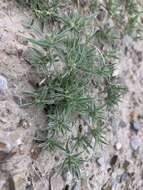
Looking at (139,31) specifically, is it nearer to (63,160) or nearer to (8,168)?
(63,160)

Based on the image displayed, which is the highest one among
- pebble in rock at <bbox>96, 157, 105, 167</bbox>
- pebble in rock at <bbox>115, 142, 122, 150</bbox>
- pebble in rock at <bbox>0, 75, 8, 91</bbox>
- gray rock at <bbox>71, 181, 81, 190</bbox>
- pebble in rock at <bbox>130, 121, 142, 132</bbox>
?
pebble in rock at <bbox>0, 75, 8, 91</bbox>

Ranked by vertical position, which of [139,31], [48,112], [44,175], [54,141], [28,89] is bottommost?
[44,175]

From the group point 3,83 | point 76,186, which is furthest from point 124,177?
point 3,83

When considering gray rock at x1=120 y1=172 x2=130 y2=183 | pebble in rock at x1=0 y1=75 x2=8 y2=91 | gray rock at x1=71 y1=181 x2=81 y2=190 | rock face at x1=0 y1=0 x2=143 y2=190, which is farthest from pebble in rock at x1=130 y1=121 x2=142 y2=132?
pebble in rock at x1=0 y1=75 x2=8 y2=91

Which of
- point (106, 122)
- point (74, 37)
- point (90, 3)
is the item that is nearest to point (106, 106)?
point (106, 122)

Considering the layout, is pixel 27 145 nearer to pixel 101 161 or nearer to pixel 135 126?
pixel 101 161

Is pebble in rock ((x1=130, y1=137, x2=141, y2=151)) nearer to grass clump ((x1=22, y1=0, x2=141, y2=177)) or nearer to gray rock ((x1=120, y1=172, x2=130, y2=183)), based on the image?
gray rock ((x1=120, y1=172, x2=130, y2=183))

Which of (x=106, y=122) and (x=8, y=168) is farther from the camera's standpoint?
(x=106, y=122)

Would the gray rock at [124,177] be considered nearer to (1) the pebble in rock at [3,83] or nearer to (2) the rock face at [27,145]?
(2) the rock face at [27,145]
